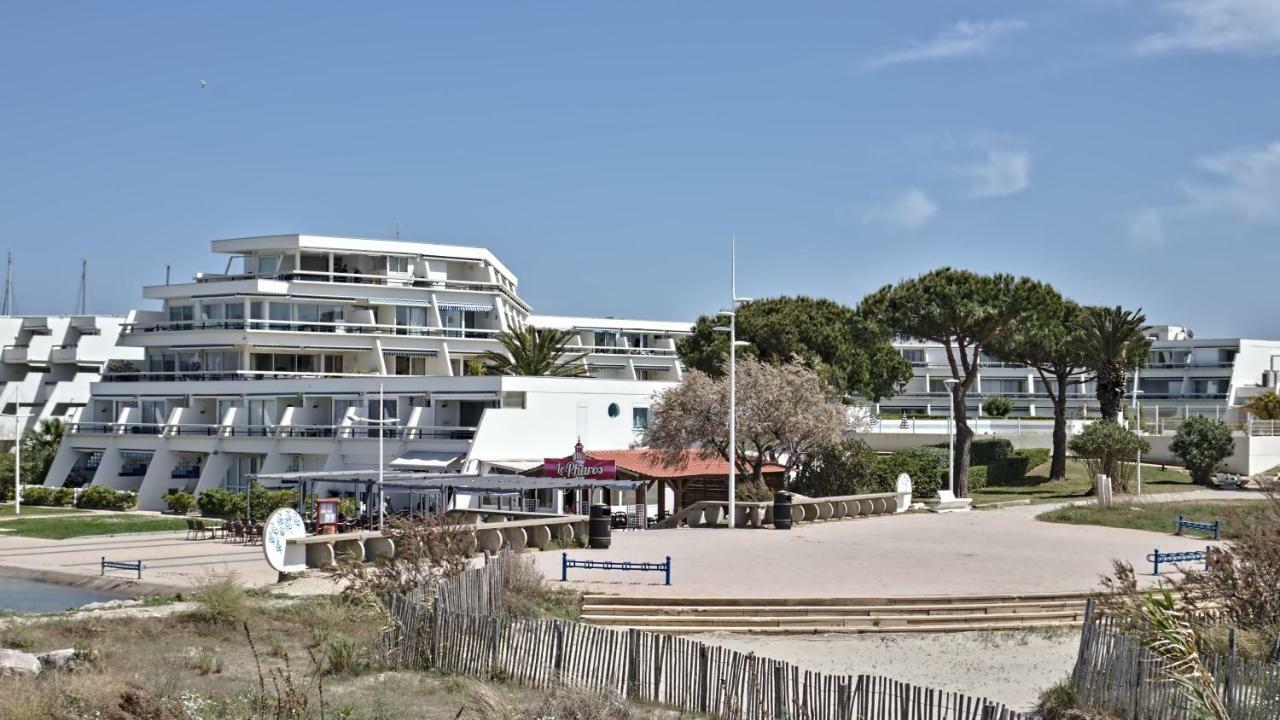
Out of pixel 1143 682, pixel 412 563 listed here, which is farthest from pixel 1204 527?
pixel 412 563

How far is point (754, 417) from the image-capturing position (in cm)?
4522

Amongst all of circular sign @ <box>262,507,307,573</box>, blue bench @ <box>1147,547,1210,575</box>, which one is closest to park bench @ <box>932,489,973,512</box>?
blue bench @ <box>1147,547,1210,575</box>

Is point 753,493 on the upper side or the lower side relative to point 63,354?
lower

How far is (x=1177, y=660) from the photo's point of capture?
48.0 feet

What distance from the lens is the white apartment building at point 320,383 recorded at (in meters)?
53.5

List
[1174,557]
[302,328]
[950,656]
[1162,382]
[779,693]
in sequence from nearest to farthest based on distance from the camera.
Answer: [779,693] → [950,656] → [1174,557] → [302,328] → [1162,382]

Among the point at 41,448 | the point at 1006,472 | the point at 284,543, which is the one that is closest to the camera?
the point at 284,543

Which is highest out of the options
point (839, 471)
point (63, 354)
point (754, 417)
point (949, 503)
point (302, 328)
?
point (302, 328)

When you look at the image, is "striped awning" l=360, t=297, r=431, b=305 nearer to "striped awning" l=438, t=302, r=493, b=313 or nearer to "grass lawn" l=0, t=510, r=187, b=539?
"striped awning" l=438, t=302, r=493, b=313

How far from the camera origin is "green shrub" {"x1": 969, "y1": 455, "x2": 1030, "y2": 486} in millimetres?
61125

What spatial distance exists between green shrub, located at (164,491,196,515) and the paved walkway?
27.8m

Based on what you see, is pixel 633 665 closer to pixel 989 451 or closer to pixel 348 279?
pixel 989 451

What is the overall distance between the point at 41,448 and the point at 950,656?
60832 mm

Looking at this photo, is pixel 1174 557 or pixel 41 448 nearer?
pixel 1174 557
